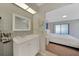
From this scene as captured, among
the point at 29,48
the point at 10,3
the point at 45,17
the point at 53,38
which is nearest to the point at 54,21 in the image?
the point at 45,17

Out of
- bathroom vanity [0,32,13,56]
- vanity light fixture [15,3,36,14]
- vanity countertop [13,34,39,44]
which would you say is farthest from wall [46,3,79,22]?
bathroom vanity [0,32,13,56]

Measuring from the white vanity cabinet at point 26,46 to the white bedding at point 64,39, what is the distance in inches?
8.0

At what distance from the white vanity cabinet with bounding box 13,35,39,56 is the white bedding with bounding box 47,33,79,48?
0.67 feet

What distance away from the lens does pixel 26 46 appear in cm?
109

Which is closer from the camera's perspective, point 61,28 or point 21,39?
point 21,39

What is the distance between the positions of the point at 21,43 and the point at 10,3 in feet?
1.74

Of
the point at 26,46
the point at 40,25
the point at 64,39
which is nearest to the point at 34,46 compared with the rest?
the point at 26,46

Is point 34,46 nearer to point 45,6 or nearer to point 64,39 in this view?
point 64,39

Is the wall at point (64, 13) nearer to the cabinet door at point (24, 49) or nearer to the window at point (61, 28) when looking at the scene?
the window at point (61, 28)

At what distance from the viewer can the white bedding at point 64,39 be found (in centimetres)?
104

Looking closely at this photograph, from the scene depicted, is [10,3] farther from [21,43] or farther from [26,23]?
[21,43]

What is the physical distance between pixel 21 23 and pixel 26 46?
1.05 ft

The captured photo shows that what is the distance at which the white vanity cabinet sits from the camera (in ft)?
3.40

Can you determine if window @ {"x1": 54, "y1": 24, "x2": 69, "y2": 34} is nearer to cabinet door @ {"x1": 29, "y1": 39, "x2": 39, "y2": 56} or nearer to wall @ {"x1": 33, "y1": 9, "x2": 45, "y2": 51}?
wall @ {"x1": 33, "y1": 9, "x2": 45, "y2": 51}
